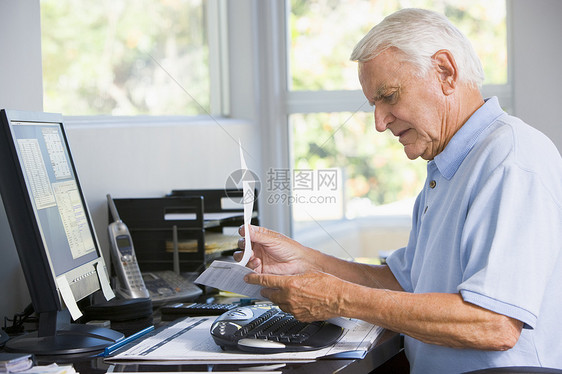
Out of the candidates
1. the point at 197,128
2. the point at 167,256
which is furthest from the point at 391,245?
the point at 167,256

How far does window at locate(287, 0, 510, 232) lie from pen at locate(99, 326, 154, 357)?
167cm

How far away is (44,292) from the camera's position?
1.28 meters

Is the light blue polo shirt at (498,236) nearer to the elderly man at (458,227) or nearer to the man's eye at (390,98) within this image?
the elderly man at (458,227)

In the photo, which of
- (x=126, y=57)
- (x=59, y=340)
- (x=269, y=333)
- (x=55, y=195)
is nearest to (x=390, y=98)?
(x=269, y=333)

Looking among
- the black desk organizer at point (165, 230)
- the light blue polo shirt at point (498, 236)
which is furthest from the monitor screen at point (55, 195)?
the light blue polo shirt at point (498, 236)

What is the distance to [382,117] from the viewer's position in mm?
1437

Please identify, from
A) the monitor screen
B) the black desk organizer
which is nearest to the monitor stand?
the monitor screen

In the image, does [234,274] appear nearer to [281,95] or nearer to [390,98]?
[390,98]

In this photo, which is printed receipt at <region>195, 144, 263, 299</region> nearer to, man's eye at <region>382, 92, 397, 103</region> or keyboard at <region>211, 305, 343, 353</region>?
keyboard at <region>211, 305, 343, 353</region>

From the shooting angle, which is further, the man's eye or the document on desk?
the man's eye

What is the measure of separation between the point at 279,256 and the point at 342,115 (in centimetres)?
164

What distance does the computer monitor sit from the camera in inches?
49.6

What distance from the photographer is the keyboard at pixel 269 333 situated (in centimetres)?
123

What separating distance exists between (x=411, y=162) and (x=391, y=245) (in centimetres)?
39
